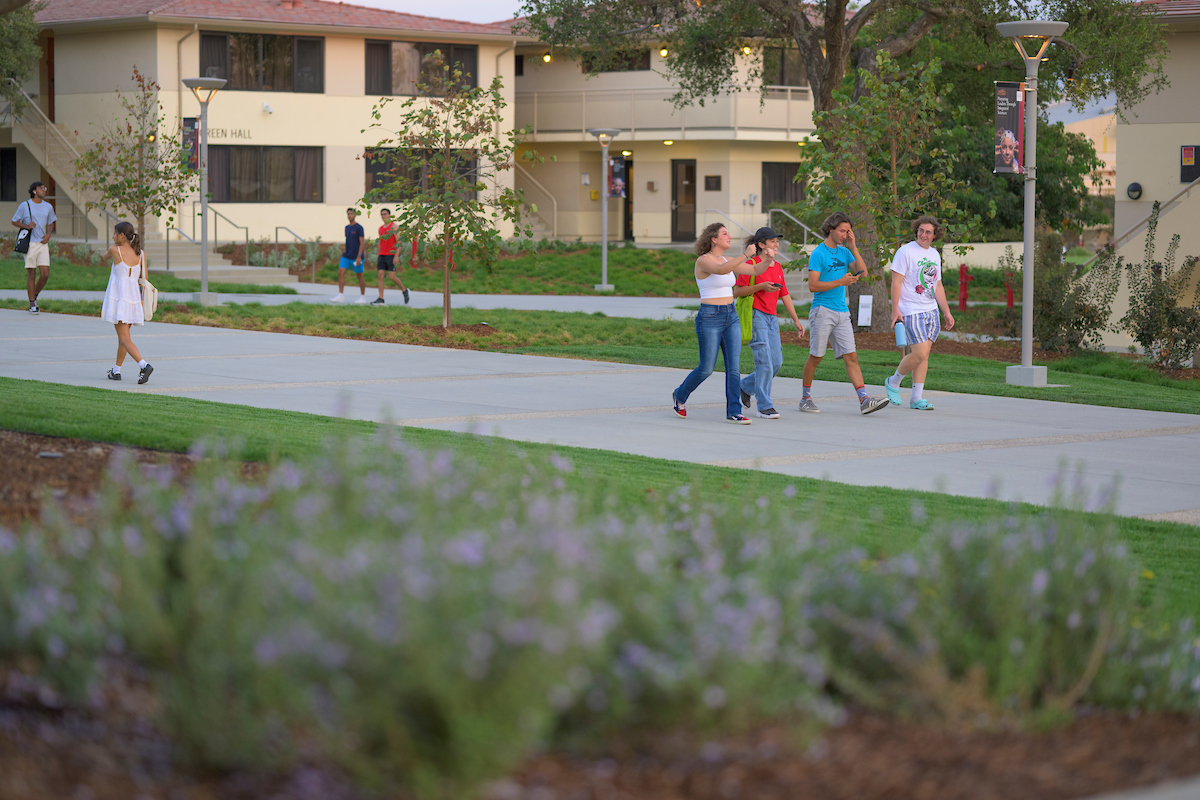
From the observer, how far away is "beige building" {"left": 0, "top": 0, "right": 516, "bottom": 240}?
37.9 metres

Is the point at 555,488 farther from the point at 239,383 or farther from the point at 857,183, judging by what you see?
the point at 857,183

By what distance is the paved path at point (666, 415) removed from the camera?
384 inches

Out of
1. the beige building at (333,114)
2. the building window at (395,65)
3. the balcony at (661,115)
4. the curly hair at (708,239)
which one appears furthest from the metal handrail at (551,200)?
the curly hair at (708,239)

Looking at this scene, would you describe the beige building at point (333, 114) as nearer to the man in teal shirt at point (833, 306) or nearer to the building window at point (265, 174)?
the building window at point (265, 174)

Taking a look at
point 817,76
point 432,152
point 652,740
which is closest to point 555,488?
point 652,740

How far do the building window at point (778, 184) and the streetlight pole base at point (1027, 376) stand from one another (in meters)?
30.4

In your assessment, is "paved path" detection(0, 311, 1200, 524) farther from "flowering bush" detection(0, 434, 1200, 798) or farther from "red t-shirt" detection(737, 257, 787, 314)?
"flowering bush" detection(0, 434, 1200, 798)

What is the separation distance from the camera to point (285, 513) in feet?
14.0

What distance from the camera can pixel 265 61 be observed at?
3981cm

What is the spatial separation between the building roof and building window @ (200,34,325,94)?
0.76 metres

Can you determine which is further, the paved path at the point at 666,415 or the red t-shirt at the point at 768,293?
the red t-shirt at the point at 768,293

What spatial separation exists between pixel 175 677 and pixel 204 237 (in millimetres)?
22662

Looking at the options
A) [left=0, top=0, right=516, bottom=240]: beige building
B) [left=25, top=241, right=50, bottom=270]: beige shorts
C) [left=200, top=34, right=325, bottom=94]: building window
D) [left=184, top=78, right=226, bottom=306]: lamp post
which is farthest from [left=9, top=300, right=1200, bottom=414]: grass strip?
[left=200, top=34, right=325, bottom=94]: building window

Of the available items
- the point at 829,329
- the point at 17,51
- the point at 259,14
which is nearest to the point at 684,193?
the point at 259,14
